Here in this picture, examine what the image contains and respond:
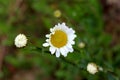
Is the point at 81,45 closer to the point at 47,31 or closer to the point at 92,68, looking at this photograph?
the point at 92,68

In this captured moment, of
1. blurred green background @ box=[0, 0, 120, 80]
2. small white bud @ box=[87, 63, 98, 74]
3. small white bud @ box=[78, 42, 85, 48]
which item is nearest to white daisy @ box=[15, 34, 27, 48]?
small white bud @ box=[87, 63, 98, 74]

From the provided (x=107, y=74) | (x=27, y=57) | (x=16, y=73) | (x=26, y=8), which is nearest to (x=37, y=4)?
(x=26, y=8)

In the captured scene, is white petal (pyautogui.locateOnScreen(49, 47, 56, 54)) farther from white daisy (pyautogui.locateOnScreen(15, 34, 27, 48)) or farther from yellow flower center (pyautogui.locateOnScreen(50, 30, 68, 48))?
white daisy (pyautogui.locateOnScreen(15, 34, 27, 48))

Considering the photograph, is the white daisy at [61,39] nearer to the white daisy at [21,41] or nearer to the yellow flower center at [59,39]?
the yellow flower center at [59,39]

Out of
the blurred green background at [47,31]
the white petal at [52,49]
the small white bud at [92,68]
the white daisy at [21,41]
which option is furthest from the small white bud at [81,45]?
the white daisy at [21,41]

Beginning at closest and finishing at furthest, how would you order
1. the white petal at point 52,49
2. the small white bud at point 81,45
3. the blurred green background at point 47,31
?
the white petal at point 52,49, the small white bud at point 81,45, the blurred green background at point 47,31
